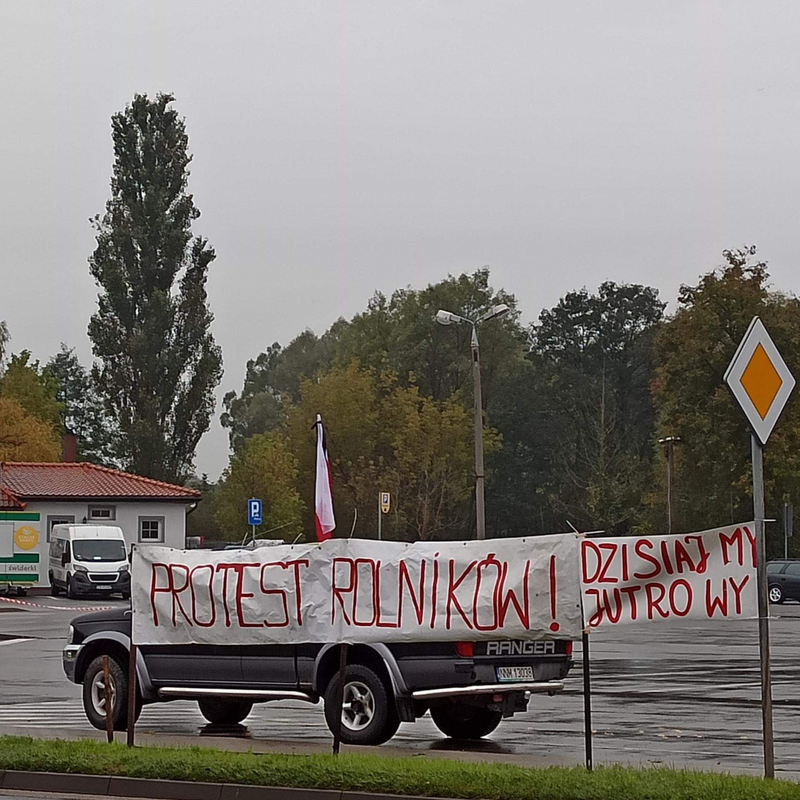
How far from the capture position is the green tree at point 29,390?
329 ft

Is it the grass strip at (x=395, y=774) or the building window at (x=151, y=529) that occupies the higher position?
the building window at (x=151, y=529)

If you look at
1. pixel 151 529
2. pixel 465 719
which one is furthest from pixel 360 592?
pixel 151 529

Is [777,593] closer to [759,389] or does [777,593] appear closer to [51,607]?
[51,607]

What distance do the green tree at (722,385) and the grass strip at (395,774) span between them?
55397 mm

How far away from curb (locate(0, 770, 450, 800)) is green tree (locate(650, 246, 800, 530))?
56.0m

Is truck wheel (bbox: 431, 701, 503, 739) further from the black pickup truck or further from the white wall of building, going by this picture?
the white wall of building

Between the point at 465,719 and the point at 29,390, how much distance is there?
90490 mm

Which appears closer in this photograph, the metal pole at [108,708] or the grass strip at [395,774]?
the grass strip at [395,774]

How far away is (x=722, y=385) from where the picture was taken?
6681 centimetres

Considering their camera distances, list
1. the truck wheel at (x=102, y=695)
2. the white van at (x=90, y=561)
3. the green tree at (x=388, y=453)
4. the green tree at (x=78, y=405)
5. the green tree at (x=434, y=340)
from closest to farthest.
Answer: the truck wheel at (x=102, y=695)
the white van at (x=90, y=561)
the green tree at (x=388, y=453)
the green tree at (x=434, y=340)
the green tree at (x=78, y=405)

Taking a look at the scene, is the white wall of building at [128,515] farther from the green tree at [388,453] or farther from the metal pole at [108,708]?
the metal pole at [108,708]

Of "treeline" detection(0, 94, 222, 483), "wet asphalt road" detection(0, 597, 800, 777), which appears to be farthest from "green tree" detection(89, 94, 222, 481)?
"wet asphalt road" detection(0, 597, 800, 777)

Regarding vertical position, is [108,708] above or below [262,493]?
below

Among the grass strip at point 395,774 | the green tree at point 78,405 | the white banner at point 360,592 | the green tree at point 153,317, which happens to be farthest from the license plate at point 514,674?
the green tree at point 78,405
